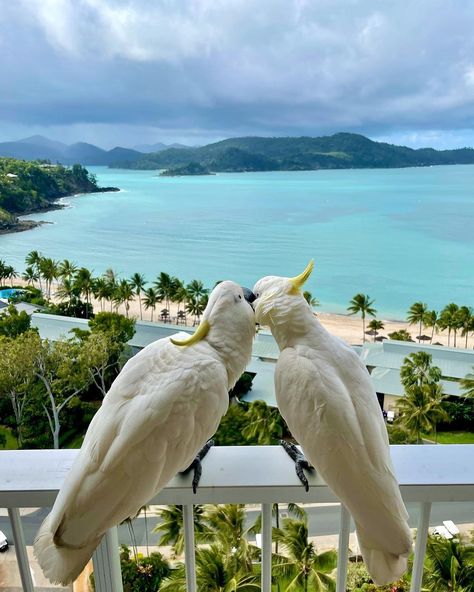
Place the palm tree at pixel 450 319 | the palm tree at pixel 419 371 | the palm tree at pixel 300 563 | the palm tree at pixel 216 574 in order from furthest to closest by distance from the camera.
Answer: the palm tree at pixel 450 319
the palm tree at pixel 419 371
the palm tree at pixel 300 563
the palm tree at pixel 216 574

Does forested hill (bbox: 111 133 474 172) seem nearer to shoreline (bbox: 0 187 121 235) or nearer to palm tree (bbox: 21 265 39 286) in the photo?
shoreline (bbox: 0 187 121 235)

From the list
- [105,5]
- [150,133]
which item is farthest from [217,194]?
[105,5]

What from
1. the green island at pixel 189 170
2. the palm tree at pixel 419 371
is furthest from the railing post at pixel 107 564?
the green island at pixel 189 170

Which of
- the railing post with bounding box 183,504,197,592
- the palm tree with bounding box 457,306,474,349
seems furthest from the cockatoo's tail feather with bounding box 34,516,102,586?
the palm tree with bounding box 457,306,474,349

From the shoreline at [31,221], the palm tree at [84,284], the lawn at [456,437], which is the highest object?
the shoreline at [31,221]

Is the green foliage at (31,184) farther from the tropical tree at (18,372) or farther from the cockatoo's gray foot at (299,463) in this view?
the cockatoo's gray foot at (299,463)

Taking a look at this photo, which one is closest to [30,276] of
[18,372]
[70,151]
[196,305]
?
[196,305]

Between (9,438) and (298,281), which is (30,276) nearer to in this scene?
(9,438)
